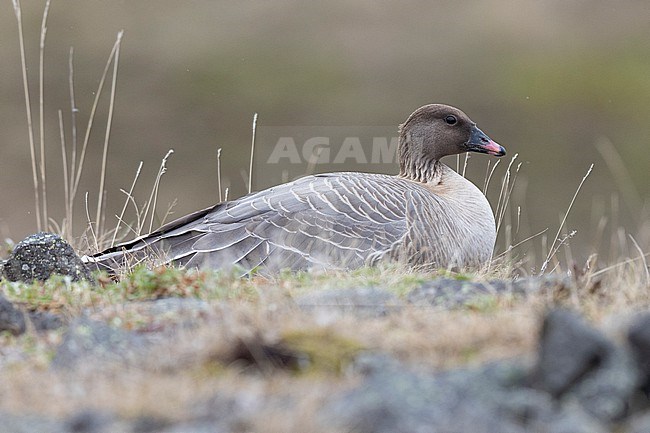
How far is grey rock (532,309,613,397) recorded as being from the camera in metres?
3.22

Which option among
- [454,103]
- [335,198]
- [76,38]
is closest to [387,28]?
[454,103]

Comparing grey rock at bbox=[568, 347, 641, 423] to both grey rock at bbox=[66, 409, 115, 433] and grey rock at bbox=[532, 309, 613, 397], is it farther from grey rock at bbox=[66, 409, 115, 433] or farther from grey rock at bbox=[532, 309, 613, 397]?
grey rock at bbox=[66, 409, 115, 433]

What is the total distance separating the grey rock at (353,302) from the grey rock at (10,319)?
1.36 meters

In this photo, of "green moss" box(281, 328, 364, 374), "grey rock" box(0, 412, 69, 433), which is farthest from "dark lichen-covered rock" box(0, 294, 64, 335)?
"green moss" box(281, 328, 364, 374)

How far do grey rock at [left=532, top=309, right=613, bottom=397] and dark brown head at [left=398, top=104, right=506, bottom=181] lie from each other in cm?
547

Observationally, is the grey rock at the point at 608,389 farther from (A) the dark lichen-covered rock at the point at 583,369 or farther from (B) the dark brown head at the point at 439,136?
(B) the dark brown head at the point at 439,136

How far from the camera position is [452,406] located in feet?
10.5

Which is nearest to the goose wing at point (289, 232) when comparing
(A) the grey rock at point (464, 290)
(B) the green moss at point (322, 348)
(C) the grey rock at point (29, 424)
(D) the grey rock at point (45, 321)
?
(A) the grey rock at point (464, 290)

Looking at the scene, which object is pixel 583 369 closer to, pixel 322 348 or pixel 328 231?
pixel 322 348

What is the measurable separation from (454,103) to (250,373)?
1524 cm

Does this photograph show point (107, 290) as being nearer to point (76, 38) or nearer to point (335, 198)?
point (335, 198)

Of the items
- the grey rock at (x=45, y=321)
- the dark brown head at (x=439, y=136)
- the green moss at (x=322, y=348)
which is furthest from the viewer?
the dark brown head at (x=439, y=136)

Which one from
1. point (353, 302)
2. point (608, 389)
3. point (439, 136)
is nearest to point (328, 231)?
→ point (439, 136)

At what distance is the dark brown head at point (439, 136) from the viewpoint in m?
8.70
